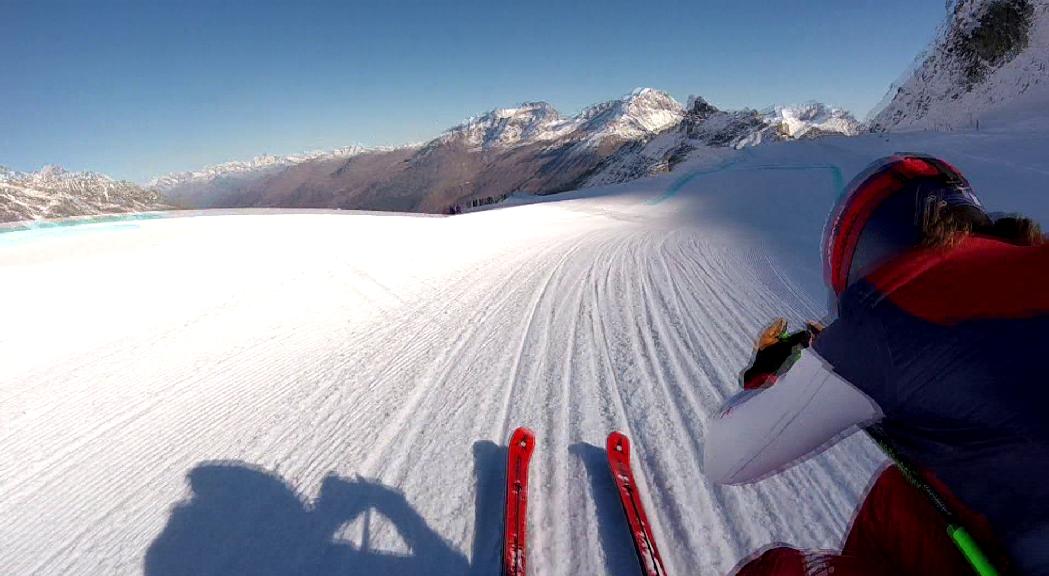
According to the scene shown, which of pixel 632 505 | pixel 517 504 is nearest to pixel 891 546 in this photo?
pixel 632 505

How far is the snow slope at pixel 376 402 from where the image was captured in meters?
2.71

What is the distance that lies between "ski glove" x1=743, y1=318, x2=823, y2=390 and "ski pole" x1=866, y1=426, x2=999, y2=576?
35 centimetres

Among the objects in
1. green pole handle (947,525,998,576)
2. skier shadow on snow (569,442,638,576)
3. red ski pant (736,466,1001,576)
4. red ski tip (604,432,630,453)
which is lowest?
skier shadow on snow (569,442,638,576)

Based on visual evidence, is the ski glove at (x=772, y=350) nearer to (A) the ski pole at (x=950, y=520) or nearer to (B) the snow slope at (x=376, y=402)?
(A) the ski pole at (x=950, y=520)

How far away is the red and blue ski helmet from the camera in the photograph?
51.2 inches

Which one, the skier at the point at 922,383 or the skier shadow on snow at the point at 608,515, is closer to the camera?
the skier at the point at 922,383

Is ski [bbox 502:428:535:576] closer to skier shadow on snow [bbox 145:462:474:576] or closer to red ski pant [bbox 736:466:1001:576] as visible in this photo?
skier shadow on snow [bbox 145:462:474:576]

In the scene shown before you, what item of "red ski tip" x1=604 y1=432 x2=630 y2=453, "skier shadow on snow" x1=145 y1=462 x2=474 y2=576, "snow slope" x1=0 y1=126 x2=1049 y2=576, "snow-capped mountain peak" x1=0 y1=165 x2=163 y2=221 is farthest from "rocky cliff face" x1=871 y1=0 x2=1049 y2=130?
"snow-capped mountain peak" x1=0 y1=165 x2=163 y2=221

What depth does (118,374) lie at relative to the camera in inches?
200

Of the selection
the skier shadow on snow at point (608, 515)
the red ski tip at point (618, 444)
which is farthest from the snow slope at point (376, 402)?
the red ski tip at point (618, 444)

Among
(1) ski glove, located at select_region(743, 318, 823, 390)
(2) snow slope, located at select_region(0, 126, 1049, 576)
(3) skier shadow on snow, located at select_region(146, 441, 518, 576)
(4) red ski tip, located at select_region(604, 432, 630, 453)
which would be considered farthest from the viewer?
(4) red ski tip, located at select_region(604, 432, 630, 453)

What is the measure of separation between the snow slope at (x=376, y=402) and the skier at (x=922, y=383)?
126 centimetres

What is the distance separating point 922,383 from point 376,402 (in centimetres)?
392

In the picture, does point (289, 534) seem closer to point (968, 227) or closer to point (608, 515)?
point (608, 515)
